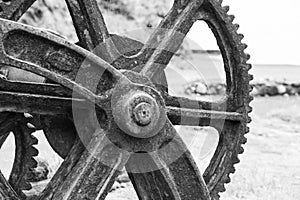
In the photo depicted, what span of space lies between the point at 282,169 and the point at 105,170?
3.11m

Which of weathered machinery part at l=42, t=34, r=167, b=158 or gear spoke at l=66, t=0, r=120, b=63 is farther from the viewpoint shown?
weathered machinery part at l=42, t=34, r=167, b=158

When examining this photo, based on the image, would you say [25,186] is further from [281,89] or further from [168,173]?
[281,89]

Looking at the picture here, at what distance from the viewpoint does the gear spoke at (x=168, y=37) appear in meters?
2.43

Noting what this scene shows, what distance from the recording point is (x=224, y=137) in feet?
8.96

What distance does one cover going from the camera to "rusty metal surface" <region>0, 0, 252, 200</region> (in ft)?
6.92

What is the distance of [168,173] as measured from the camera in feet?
7.59

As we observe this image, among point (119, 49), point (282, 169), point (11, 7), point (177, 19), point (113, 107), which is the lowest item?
point (113, 107)

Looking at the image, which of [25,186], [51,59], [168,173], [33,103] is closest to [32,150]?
[25,186]

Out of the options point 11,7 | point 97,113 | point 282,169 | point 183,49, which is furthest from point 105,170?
point 183,49

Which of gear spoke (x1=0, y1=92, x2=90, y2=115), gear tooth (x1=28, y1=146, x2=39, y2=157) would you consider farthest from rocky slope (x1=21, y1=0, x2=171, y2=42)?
gear spoke (x1=0, y1=92, x2=90, y2=115)

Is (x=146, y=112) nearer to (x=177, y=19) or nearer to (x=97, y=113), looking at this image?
(x=97, y=113)

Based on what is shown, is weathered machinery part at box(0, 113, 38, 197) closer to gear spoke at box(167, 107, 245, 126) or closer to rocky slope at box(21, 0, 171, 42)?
gear spoke at box(167, 107, 245, 126)

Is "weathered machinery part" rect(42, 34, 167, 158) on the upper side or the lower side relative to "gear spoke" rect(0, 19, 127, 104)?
upper

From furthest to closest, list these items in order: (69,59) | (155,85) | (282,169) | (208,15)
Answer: (282,169) → (208,15) → (155,85) → (69,59)
